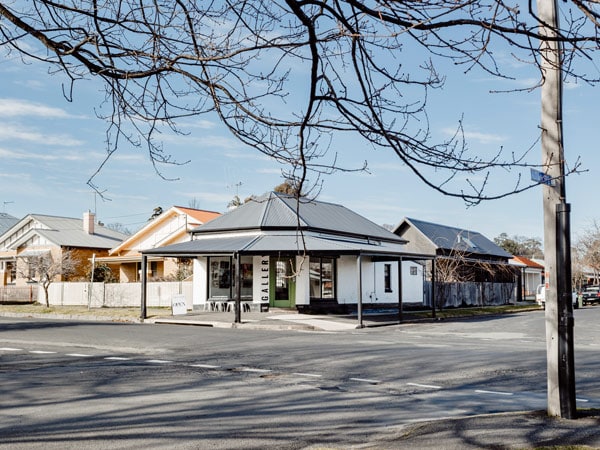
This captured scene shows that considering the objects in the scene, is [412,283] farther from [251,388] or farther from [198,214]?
[251,388]

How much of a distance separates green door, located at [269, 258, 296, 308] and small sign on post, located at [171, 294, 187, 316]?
4.36m

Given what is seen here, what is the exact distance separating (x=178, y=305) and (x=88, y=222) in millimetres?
27750

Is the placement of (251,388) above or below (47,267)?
below

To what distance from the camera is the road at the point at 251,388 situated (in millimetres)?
7543

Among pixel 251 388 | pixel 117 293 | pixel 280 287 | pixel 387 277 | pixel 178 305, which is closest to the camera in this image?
pixel 251 388

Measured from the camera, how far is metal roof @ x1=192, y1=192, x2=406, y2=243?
3241cm

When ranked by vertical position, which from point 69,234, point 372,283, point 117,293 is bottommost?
point 117,293

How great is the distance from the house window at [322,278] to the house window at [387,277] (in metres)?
5.32

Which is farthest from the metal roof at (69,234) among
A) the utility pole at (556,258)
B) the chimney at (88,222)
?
the utility pole at (556,258)

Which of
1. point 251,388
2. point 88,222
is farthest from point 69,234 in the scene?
point 251,388

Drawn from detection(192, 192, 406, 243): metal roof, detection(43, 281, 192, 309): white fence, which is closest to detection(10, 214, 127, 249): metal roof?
detection(43, 281, 192, 309): white fence

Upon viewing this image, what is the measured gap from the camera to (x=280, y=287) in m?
32.3

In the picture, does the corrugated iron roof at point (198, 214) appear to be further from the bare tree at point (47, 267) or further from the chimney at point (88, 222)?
the chimney at point (88, 222)

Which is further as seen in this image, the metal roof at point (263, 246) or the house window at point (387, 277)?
the house window at point (387, 277)
